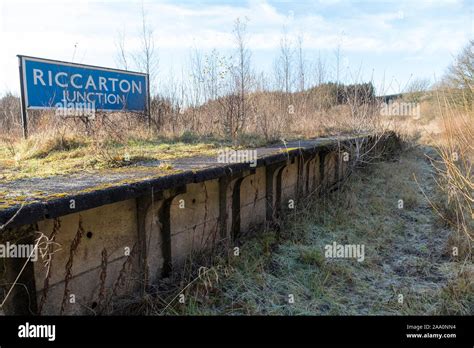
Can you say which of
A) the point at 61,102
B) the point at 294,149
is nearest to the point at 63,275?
the point at 294,149

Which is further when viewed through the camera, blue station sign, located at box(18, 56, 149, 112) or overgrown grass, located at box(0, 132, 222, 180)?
blue station sign, located at box(18, 56, 149, 112)

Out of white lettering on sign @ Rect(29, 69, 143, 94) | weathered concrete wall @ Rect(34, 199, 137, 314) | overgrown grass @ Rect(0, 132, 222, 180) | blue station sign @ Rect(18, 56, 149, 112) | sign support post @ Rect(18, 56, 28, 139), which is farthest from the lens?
white lettering on sign @ Rect(29, 69, 143, 94)

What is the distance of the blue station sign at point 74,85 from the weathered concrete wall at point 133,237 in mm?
3417

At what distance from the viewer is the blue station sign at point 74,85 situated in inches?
211

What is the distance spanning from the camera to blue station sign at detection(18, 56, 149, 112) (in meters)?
5.36

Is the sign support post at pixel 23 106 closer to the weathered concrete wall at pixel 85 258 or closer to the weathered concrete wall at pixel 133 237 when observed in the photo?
the weathered concrete wall at pixel 133 237

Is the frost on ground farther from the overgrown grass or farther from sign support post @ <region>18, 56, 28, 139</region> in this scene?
sign support post @ <region>18, 56, 28, 139</region>

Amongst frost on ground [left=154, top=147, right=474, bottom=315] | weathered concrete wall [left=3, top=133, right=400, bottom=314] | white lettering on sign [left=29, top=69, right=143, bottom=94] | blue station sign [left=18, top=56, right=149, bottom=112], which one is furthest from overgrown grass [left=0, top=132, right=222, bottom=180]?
frost on ground [left=154, top=147, right=474, bottom=315]

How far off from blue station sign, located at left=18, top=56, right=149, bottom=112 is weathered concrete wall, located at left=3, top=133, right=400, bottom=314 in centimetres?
342

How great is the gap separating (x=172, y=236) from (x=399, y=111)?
7.68 metres

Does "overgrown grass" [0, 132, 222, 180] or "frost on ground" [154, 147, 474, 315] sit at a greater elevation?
"overgrown grass" [0, 132, 222, 180]

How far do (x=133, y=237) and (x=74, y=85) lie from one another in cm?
406

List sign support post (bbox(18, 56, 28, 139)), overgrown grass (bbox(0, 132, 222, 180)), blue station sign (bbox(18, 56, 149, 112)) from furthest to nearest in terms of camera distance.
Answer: blue station sign (bbox(18, 56, 149, 112))
sign support post (bbox(18, 56, 28, 139))
overgrown grass (bbox(0, 132, 222, 180))

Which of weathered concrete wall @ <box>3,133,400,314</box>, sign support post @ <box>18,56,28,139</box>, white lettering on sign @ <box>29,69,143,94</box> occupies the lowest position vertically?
weathered concrete wall @ <box>3,133,400,314</box>
